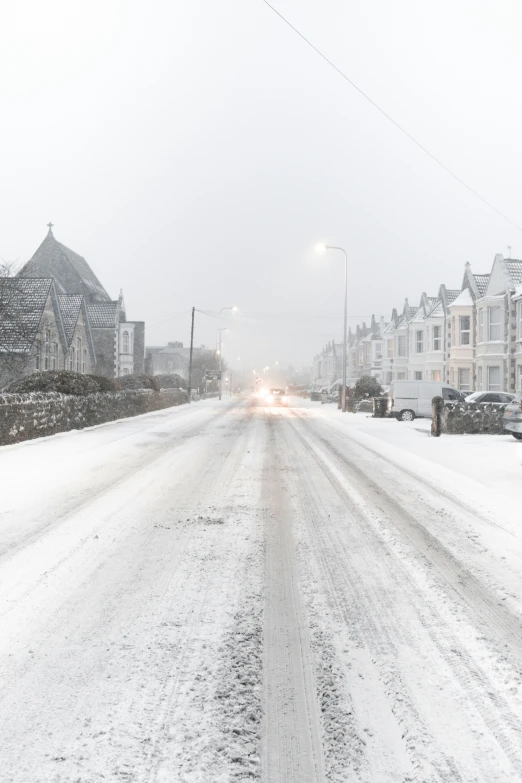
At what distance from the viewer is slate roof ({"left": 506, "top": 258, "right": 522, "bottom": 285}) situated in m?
32.4

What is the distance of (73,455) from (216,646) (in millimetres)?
8980

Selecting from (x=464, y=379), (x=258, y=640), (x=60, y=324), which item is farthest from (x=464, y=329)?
(x=258, y=640)

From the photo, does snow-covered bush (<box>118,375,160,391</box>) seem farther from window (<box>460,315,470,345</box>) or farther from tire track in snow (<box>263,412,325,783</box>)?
tire track in snow (<box>263,412,325,783</box>)

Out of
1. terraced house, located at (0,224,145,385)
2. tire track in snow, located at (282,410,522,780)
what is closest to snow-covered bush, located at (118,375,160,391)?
terraced house, located at (0,224,145,385)

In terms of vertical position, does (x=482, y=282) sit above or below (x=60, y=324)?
above

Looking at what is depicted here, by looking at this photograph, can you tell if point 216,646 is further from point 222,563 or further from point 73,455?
point 73,455

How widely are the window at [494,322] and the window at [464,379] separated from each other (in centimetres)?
513

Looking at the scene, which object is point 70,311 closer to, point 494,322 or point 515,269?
point 494,322

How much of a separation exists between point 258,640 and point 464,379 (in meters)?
37.8

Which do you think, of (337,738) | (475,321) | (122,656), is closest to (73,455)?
(122,656)

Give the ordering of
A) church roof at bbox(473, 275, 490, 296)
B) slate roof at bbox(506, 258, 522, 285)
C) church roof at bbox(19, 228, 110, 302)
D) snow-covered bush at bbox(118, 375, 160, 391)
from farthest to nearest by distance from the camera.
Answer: church roof at bbox(19, 228, 110, 302) → church roof at bbox(473, 275, 490, 296) → slate roof at bbox(506, 258, 522, 285) → snow-covered bush at bbox(118, 375, 160, 391)

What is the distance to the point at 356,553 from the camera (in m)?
5.03

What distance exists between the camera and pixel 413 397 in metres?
25.0

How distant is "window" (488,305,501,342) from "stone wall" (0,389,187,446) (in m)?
21.6
